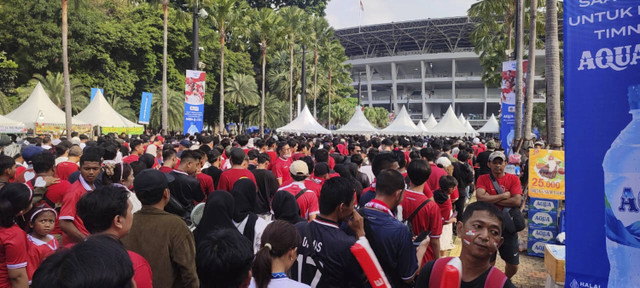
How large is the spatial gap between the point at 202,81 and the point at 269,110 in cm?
2587

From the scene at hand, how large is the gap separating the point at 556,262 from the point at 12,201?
5167 millimetres

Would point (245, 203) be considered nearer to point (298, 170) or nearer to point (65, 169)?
point (298, 170)

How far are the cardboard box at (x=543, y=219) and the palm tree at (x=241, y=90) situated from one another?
1390 inches

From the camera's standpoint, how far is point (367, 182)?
720 cm

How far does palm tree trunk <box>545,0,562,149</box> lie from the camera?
10.0 metres

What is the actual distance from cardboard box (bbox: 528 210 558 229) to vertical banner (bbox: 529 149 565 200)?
319 millimetres

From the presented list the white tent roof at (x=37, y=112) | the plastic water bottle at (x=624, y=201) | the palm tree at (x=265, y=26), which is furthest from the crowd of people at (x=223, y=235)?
the palm tree at (x=265, y=26)

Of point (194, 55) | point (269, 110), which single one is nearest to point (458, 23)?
point (269, 110)

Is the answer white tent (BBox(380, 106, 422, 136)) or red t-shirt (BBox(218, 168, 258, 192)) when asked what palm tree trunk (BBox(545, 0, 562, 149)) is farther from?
white tent (BBox(380, 106, 422, 136))

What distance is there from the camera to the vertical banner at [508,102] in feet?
57.1

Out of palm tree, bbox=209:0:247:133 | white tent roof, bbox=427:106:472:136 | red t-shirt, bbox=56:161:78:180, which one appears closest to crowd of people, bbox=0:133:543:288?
red t-shirt, bbox=56:161:78:180

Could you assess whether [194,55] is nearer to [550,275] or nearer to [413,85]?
[550,275]

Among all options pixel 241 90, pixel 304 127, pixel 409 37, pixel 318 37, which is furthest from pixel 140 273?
pixel 409 37

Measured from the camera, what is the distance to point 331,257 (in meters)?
3.11
